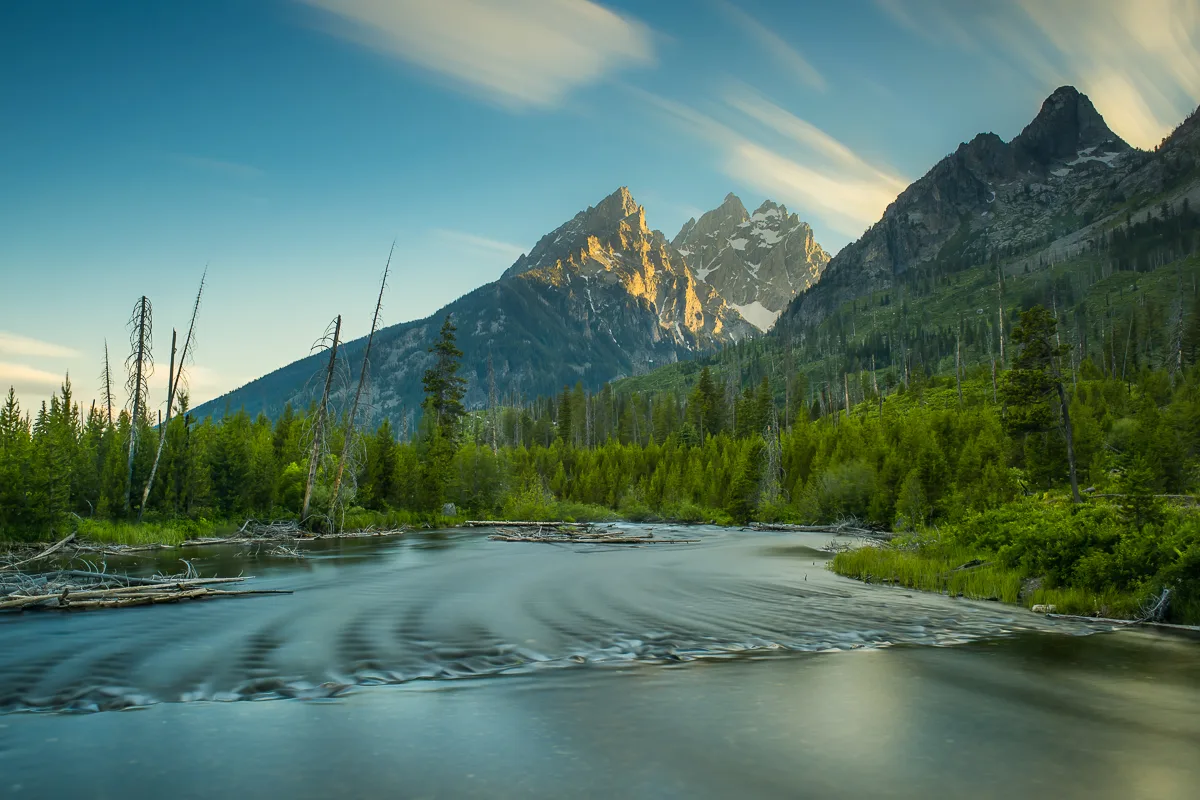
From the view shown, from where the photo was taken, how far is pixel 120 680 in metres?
11.0

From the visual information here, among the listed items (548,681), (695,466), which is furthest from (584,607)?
(695,466)

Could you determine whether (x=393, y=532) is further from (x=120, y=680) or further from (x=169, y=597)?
(x=120, y=680)

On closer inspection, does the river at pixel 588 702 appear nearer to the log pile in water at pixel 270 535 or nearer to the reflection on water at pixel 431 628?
the reflection on water at pixel 431 628

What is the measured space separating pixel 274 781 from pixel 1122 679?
1290 cm

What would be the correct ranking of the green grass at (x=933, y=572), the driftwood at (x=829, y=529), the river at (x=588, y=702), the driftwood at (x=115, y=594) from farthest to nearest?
1. the driftwood at (x=829, y=529)
2. the green grass at (x=933, y=572)
3. the driftwood at (x=115, y=594)
4. the river at (x=588, y=702)

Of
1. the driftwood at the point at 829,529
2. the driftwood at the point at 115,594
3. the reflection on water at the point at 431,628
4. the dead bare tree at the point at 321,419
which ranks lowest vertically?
the driftwood at the point at 829,529

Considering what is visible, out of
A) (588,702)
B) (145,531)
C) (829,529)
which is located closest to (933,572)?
(588,702)

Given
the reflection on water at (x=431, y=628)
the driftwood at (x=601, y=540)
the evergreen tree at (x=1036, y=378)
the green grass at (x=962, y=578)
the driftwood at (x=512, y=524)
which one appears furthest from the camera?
the driftwood at (x=512, y=524)

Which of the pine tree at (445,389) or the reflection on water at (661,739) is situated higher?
the pine tree at (445,389)

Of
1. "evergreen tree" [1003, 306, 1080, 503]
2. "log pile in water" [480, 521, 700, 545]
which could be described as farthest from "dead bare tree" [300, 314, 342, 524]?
"evergreen tree" [1003, 306, 1080, 503]

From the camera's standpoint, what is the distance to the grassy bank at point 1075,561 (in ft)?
53.6

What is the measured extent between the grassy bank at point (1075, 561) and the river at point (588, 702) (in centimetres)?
184

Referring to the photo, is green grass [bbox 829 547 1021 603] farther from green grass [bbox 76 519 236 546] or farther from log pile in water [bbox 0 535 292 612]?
green grass [bbox 76 519 236 546]

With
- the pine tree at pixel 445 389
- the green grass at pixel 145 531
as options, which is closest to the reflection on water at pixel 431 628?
the green grass at pixel 145 531
